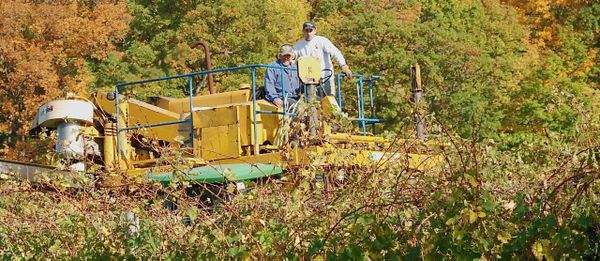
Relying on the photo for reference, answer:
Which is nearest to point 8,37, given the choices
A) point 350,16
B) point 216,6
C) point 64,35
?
point 64,35

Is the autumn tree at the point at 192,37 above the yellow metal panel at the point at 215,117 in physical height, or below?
above

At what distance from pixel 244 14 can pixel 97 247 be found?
3867cm

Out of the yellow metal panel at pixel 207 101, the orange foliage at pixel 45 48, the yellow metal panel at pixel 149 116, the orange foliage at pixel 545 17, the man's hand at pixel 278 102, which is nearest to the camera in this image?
the man's hand at pixel 278 102

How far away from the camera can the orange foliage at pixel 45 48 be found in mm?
42906

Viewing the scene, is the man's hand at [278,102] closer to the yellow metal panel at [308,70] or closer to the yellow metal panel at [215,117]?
the yellow metal panel at [215,117]

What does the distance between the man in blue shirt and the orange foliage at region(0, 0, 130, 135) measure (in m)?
26.0

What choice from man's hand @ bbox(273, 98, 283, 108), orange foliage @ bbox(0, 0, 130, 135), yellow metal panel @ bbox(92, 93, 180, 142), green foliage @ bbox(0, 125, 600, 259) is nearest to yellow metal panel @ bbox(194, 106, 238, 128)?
man's hand @ bbox(273, 98, 283, 108)

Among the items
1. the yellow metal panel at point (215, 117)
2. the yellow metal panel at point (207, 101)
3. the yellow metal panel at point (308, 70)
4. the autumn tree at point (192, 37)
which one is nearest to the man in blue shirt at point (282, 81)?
the yellow metal panel at point (215, 117)


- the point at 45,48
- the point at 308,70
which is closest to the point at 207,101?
the point at 308,70

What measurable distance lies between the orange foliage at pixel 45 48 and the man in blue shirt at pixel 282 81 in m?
26.0

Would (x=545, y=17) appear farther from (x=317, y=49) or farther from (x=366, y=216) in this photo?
(x=366, y=216)

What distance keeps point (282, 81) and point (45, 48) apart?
97.6 feet

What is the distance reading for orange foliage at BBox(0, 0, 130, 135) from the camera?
4291 centimetres

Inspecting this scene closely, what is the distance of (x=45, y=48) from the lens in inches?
1769
